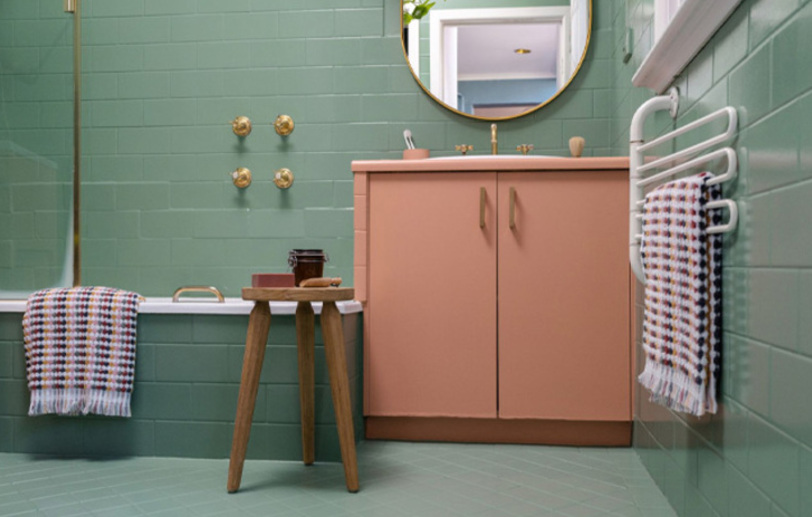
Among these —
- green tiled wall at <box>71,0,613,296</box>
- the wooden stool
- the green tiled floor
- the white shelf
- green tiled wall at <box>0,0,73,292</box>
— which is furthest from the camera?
green tiled wall at <box>71,0,613,296</box>

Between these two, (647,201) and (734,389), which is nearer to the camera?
(734,389)

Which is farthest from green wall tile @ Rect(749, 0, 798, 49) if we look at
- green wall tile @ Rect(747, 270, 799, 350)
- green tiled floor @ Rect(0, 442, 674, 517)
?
green tiled floor @ Rect(0, 442, 674, 517)

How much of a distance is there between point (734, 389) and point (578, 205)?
53.6 inches

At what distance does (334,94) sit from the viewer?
11.4 feet

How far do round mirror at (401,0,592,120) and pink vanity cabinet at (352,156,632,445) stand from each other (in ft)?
2.23

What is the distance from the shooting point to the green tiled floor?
6.55 feet

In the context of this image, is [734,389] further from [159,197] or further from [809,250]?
[159,197]

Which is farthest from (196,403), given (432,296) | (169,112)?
(169,112)

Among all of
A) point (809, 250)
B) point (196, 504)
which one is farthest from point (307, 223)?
point (809, 250)

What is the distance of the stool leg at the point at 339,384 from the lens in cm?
217

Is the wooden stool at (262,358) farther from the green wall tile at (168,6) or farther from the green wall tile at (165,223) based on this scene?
the green wall tile at (168,6)

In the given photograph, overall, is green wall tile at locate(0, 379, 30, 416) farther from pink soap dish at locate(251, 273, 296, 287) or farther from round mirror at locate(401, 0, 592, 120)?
round mirror at locate(401, 0, 592, 120)

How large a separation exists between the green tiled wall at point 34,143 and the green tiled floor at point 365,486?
0.72 metres

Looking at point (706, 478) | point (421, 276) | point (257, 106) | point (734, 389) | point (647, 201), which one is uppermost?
point (257, 106)
